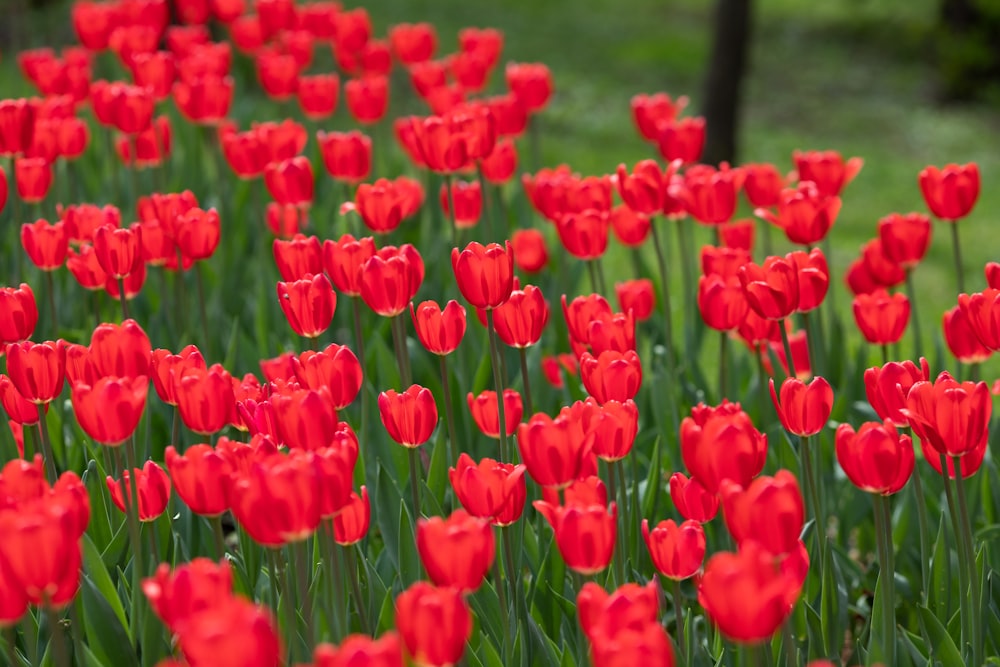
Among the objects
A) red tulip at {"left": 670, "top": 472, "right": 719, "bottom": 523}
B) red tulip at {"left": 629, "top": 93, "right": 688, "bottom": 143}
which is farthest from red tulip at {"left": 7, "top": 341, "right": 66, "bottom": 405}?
red tulip at {"left": 629, "top": 93, "right": 688, "bottom": 143}

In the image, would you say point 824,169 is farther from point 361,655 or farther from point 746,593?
point 361,655

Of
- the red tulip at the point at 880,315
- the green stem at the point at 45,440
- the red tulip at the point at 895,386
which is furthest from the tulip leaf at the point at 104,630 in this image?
the red tulip at the point at 880,315

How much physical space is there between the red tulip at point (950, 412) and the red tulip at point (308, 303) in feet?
4.01

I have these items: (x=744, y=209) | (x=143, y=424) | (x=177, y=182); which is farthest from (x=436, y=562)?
(x=744, y=209)

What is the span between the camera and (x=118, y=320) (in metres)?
4.06

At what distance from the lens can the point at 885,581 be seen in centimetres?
234

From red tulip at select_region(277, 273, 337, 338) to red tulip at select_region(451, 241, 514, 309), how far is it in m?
0.33

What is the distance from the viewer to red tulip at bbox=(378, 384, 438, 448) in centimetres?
244

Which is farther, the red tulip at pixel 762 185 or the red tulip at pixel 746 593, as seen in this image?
the red tulip at pixel 762 185

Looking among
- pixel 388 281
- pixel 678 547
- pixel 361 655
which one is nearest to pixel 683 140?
pixel 388 281

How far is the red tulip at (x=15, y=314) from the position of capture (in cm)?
273

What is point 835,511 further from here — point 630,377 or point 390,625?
point 390,625

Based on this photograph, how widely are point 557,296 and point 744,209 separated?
5256 mm

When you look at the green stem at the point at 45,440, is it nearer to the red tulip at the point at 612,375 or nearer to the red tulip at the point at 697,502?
the red tulip at the point at 612,375
